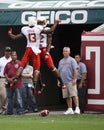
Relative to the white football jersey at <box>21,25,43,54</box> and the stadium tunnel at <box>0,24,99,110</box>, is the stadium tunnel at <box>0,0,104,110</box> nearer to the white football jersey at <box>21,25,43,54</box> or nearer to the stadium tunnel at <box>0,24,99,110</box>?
the stadium tunnel at <box>0,24,99,110</box>

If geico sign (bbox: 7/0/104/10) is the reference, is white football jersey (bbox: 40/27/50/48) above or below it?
below

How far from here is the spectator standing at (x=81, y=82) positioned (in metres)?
22.0

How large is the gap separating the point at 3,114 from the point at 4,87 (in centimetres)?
115

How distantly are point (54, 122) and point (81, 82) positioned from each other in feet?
12.3

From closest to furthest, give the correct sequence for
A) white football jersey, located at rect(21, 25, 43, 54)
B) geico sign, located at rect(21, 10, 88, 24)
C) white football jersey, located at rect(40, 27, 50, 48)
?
white football jersey, located at rect(21, 25, 43, 54)
white football jersey, located at rect(40, 27, 50, 48)
geico sign, located at rect(21, 10, 88, 24)

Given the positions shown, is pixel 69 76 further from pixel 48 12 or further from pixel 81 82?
pixel 48 12

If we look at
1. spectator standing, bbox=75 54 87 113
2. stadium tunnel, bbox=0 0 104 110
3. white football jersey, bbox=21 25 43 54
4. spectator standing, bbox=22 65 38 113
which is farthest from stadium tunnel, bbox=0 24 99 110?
white football jersey, bbox=21 25 43 54

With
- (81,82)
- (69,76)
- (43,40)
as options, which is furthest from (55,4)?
(43,40)

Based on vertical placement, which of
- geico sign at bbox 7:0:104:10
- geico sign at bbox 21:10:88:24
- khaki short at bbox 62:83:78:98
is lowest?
khaki short at bbox 62:83:78:98

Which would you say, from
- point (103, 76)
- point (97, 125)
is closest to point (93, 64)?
point (103, 76)

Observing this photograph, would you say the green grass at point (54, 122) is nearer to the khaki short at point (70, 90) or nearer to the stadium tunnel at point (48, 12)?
the khaki short at point (70, 90)

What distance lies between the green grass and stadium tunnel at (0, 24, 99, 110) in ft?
20.8

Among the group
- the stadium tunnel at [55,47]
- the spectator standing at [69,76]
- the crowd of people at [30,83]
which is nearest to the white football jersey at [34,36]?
the crowd of people at [30,83]

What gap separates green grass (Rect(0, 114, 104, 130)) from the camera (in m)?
17.1
